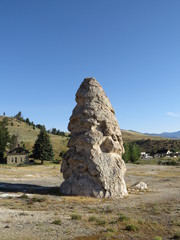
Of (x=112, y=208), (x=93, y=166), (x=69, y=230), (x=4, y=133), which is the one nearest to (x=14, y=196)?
(x=93, y=166)

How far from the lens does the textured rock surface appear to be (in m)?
23.2

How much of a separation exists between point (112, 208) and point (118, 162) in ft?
23.2

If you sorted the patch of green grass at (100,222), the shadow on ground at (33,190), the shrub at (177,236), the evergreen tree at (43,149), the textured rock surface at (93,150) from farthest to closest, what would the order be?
the evergreen tree at (43,149) → the shadow on ground at (33,190) → the textured rock surface at (93,150) → the patch of green grass at (100,222) → the shrub at (177,236)

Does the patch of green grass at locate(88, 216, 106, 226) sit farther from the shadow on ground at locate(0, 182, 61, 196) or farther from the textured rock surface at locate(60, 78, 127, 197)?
the shadow on ground at locate(0, 182, 61, 196)

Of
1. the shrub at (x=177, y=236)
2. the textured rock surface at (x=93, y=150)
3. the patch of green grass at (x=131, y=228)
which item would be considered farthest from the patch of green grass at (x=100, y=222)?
the textured rock surface at (x=93, y=150)

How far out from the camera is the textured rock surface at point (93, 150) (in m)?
23.2

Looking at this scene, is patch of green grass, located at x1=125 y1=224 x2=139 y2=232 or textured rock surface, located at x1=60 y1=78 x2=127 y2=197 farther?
textured rock surface, located at x1=60 y1=78 x2=127 y2=197

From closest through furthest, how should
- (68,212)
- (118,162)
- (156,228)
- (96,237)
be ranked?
(96,237), (156,228), (68,212), (118,162)

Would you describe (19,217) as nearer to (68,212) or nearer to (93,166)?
(68,212)

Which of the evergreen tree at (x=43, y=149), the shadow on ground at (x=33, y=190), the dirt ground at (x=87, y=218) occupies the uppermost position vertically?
the evergreen tree at (x=43, y=149)

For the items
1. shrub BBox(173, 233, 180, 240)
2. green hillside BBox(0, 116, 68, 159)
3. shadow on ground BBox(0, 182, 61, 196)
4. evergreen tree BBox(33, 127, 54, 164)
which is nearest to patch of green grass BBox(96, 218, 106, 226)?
shrub BBox(173, 233, 180, 240)

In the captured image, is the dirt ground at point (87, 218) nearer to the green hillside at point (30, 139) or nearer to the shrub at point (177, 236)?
the shrub at point (177, 236)

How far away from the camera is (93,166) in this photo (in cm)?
2342

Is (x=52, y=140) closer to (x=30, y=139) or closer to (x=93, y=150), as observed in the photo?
(x=30, y=139)
